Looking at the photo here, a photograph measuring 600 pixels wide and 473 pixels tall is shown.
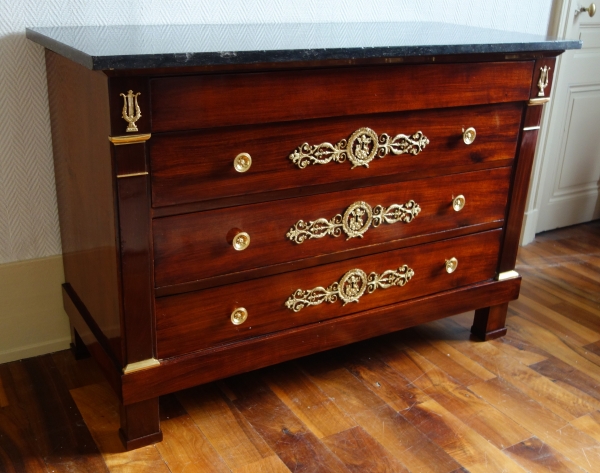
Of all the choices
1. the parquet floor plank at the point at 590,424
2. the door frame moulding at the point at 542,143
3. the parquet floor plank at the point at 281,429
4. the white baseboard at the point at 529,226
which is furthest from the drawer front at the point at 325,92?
the white baseboard at the point at 529,226

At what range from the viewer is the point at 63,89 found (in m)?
1.61

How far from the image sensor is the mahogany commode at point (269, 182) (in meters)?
1.38

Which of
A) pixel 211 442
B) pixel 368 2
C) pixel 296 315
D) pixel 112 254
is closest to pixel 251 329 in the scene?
pixel 296 315

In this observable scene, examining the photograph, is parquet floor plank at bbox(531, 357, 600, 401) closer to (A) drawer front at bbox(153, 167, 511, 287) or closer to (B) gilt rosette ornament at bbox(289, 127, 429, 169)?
(A) drawer front at bbox(153, 167, 511, 287)

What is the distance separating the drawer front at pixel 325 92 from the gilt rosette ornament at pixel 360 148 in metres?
0.07

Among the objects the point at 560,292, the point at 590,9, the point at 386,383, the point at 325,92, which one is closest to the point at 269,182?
the point at 325,92

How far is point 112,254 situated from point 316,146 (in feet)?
1.63

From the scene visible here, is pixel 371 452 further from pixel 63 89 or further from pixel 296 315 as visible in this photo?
pixel 63 89

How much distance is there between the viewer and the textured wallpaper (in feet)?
5.58

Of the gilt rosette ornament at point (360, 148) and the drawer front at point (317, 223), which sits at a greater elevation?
the gilt rosette ornament at point (360, 148)

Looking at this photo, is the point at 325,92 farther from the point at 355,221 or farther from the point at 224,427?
the point at 224,427

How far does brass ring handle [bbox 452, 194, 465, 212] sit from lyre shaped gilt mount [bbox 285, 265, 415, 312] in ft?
0.67

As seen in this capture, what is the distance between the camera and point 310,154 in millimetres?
1556

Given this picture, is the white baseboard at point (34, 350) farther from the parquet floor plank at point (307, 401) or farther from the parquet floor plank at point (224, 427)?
the parquet floor plank at point (307, 401)
